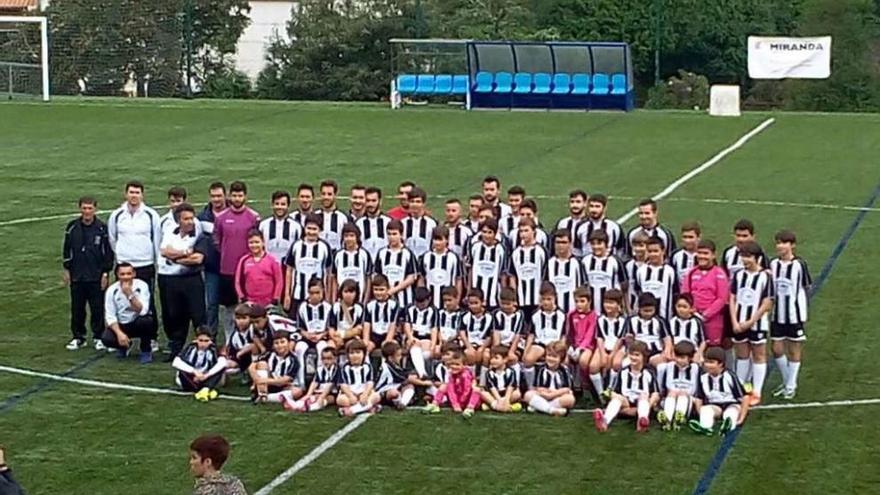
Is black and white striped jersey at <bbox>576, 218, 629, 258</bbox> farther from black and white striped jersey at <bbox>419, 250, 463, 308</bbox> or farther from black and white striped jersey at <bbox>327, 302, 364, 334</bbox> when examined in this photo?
black and white striped jersey at <bbox>327, 302, 364, 334</bbox>

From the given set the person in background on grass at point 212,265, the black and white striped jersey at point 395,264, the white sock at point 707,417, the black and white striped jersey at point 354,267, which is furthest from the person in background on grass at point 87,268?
the white sock at point 707,417

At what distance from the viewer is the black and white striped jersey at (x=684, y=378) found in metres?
12.6

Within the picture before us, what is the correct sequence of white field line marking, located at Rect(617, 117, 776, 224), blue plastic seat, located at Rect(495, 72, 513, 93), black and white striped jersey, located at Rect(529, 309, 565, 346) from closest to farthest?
black and white striped jersey, located at Rect(529, 309, 565, 346) < white field line marking, located at Rect(617, 117, 776, 224) < blue plastic seat, located at Rect(495, 72, 513, 93)

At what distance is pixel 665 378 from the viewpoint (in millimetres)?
12727

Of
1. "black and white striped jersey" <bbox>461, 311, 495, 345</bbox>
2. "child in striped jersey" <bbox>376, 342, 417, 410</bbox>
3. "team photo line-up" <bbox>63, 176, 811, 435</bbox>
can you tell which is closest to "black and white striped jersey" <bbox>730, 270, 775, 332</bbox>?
→ "team photo line-up" <bbox>63, 176, 811, 435</bbox>

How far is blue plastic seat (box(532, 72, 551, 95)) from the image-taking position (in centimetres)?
4003

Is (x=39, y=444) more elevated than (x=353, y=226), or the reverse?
(x=353, y=226)

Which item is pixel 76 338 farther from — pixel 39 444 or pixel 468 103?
pixel 468 103

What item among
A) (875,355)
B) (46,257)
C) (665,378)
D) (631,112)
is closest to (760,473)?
(665,378)

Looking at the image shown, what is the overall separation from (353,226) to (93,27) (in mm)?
36109

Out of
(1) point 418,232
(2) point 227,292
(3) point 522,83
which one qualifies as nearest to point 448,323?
(1) point 418,232

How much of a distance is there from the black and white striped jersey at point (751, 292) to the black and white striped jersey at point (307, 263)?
364 cm

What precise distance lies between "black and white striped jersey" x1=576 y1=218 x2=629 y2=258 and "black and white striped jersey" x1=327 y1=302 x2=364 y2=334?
210 centimetres

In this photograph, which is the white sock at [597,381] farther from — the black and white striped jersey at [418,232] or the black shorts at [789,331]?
the black and white striped jersey at [418,232]
